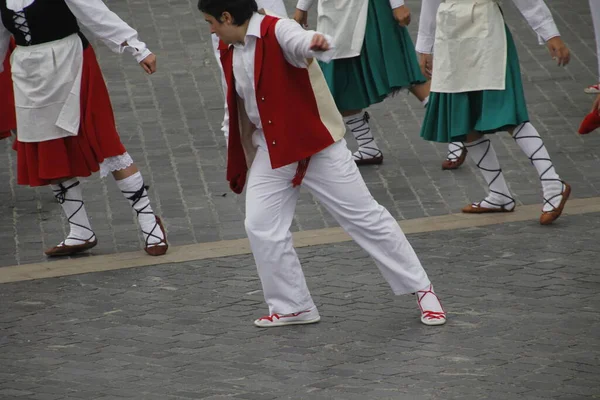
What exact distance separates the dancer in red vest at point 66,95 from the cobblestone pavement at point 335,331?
0.63 metres

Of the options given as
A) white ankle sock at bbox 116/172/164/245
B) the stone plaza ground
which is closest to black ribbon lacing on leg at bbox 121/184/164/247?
white ankle sock at bbox 116/172/164/245

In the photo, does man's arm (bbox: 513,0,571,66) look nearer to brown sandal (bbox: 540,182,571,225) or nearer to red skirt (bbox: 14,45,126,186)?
brown sandal (bbox: 540,182,571,225)

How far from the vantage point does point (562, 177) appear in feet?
27.3

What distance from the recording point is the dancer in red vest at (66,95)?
7.11 meters

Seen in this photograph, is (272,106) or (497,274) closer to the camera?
(272,106)

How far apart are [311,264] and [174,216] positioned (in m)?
1.25

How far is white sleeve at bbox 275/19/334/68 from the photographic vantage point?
559 cm

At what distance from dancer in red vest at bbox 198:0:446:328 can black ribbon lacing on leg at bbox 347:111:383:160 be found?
258 centimetres

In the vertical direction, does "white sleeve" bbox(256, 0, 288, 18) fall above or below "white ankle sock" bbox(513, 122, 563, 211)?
above

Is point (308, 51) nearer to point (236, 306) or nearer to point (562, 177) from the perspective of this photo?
point (236, 306)

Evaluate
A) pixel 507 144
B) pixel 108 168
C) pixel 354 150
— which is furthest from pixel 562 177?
pixel 108 168

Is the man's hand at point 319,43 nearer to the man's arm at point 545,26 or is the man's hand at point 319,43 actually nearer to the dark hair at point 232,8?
the dark hair at point 232,8

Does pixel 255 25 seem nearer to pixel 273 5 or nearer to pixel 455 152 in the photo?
pixel 273 5

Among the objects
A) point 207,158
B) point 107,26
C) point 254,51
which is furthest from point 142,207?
point 254,51
